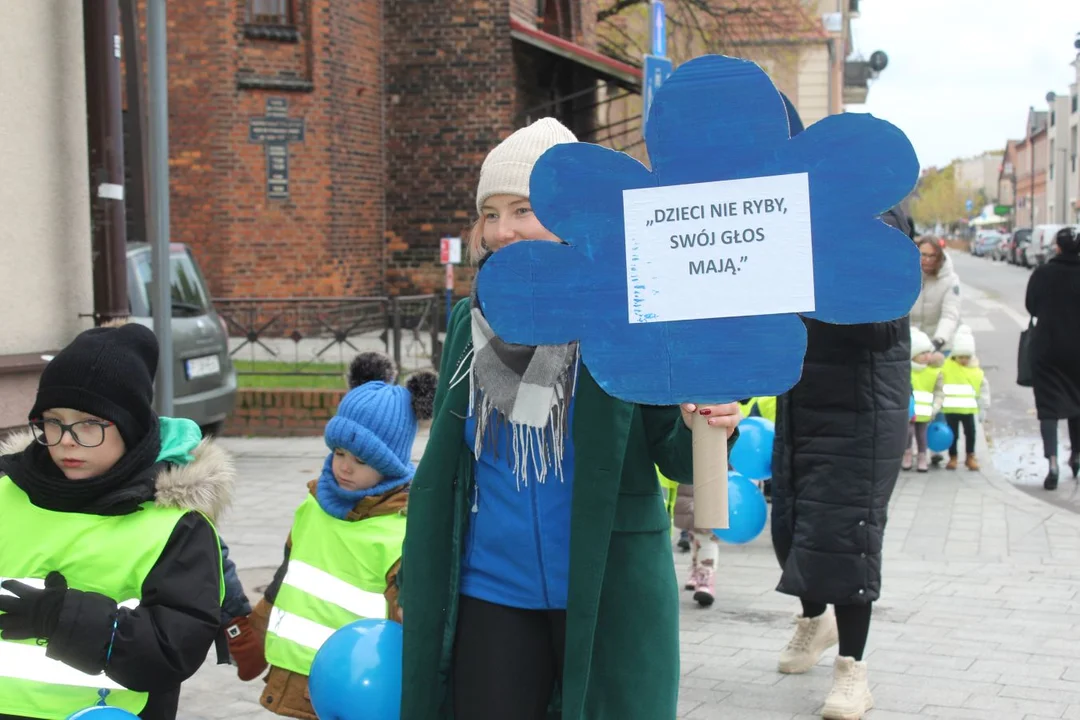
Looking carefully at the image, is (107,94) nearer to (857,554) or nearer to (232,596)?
(232,596)

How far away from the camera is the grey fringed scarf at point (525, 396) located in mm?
2711

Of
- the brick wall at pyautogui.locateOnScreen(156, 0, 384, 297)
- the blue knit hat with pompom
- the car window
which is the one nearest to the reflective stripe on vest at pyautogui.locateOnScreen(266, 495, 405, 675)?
the blue knit hat with pompom

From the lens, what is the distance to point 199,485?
3002 millimetres

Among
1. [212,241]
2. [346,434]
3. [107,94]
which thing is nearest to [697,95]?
[346,434]

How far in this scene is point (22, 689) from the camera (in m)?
2.88

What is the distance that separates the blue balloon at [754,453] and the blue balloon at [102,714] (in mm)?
4316

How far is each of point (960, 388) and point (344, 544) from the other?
8484 mm

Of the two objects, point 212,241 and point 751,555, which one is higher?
point 212,241

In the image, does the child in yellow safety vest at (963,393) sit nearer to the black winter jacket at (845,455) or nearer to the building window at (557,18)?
the black winter jacket at (845,455)

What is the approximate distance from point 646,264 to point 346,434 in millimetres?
1545

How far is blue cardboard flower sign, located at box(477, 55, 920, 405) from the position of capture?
2.36 m

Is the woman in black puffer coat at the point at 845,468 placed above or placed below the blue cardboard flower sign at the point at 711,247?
below

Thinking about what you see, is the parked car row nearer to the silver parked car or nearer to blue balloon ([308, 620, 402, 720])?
the silver parked car

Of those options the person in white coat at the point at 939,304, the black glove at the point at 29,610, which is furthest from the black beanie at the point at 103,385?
the person in white coat at the point at 939,304
